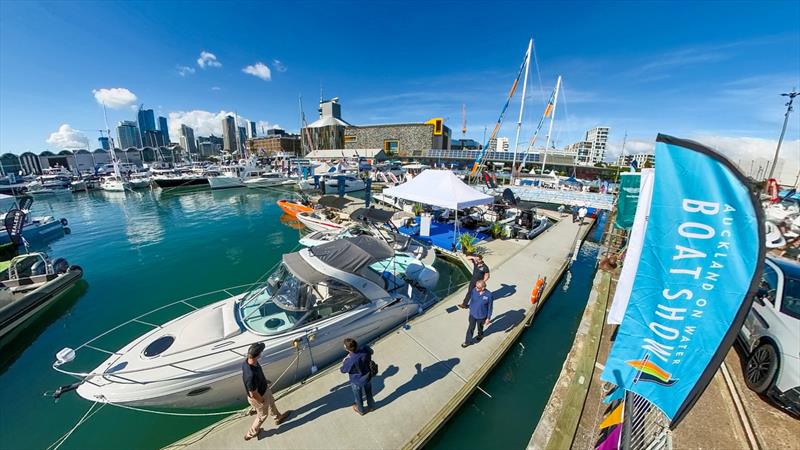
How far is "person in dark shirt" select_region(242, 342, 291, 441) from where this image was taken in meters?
3.93

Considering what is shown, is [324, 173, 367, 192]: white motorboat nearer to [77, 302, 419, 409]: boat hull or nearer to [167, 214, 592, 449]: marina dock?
[167, 214, 592, 449]: marina dock

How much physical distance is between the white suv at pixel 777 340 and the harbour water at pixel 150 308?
10.6 feet

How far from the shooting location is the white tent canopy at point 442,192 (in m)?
12.6

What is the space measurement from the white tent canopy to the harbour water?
318cm

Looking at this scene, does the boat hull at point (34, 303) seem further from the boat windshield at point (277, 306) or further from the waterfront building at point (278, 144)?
the waterfront building at point (278, 144)

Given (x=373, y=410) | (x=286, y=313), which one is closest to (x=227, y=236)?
(x=286, y=313)

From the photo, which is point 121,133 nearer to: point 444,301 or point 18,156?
point 18,156

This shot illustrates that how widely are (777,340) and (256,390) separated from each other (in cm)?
815

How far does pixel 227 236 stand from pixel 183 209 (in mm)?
14309

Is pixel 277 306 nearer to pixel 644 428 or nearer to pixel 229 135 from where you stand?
pixel 644 428

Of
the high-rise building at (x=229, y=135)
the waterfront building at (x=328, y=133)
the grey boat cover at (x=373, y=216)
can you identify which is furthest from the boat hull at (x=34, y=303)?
the high-rise building at (x=229, y=135)

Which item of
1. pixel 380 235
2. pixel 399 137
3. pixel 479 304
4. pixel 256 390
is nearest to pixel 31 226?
pixel 380 235

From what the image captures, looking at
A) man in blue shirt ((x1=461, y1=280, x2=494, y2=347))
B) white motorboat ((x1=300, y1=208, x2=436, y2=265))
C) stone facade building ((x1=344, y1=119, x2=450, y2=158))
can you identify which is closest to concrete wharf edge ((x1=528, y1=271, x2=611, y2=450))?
man in blue shirt ((x1=461, y1=280, x2=494, y2=347))

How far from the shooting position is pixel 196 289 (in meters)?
11.3
